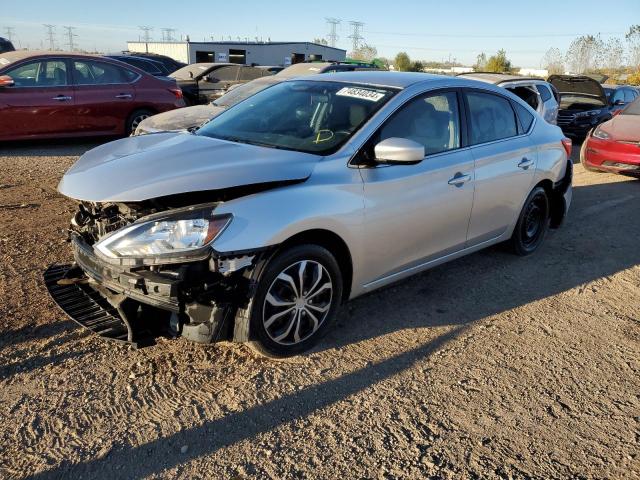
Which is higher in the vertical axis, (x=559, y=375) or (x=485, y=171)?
(x=485, y=171)

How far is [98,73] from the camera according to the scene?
9891 millimetres

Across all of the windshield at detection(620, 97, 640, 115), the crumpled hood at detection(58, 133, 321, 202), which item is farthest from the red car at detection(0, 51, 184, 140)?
the windshield at detection(620, 97, 640, 115)

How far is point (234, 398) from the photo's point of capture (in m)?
3.09

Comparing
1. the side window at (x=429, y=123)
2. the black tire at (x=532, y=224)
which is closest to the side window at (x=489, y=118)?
the side window at (x=429, y=123)

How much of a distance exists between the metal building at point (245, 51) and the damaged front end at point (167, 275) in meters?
47.5

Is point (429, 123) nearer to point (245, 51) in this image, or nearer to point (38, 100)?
point (38, 100)

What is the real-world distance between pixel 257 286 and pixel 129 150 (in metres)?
1.40

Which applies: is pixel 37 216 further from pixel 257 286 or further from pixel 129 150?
pixel 257 286

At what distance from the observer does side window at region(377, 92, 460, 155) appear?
394cm

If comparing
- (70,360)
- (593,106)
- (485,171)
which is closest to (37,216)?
(70,360)

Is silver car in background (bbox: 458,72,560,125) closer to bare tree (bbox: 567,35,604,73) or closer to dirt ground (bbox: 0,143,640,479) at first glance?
dirt ground (bbox: 0,143,640,479)

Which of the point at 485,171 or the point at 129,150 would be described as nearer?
the point at 129,150

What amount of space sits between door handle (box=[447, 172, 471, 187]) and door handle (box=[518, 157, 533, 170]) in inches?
37.2

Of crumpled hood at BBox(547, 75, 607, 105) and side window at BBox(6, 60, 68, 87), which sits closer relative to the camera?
side window at BBox(6, 60, 68, 87)
